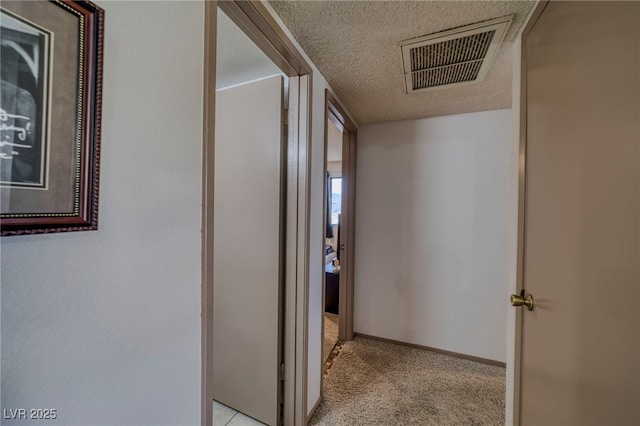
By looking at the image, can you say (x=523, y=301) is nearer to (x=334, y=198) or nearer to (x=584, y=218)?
(x=584, y=218)

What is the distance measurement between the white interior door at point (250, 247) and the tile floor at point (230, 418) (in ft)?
0.10

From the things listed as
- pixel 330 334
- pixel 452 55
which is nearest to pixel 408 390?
pixel 330 334

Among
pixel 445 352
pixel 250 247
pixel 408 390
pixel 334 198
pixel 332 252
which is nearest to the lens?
pixel 250 247

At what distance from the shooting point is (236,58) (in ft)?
4.65

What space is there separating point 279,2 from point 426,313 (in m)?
2.54

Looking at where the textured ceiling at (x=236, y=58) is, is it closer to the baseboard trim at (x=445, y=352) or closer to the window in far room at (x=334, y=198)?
the baseboard trim at (x=445, y=352)

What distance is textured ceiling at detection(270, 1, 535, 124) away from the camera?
1051mm

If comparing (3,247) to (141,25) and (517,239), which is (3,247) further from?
(517,239)

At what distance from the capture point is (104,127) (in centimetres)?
53

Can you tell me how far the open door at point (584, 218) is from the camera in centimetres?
55

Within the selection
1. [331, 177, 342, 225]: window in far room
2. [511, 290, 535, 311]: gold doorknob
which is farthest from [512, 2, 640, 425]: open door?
[331, 177, 342, 225]: window in far room

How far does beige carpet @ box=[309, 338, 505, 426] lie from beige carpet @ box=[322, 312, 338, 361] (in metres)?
0.13

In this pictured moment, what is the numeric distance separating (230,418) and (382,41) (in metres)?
2.35

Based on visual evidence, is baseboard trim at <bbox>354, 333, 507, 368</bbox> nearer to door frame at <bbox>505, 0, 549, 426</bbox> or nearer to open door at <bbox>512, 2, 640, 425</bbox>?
door frame at <bbox>505, 0, 549, 426</bbox>
